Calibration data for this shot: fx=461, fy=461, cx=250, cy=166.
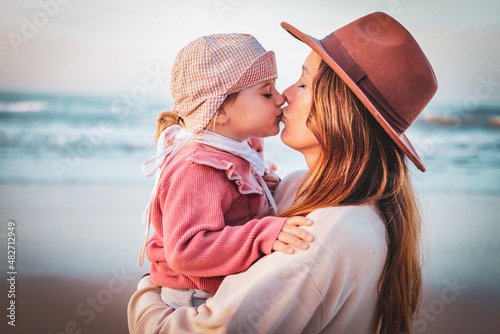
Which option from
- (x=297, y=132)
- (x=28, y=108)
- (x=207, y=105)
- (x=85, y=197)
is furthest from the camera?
(x=28, y=108)

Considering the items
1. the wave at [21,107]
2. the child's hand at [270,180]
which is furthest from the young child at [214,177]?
the wave at [21,107]

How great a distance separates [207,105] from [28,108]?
6.07 m

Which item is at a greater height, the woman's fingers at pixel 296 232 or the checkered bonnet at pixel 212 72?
the checkered bonnet at pixel 212 72

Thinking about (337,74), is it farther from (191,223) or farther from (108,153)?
(108,153)

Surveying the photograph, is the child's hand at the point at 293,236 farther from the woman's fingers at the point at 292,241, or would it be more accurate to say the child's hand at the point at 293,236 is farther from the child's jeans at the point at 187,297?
the child's jeans at the point at 187,297

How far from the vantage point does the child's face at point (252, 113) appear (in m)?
1.83

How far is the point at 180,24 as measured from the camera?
6.91 meters

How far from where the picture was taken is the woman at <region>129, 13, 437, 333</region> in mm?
1300

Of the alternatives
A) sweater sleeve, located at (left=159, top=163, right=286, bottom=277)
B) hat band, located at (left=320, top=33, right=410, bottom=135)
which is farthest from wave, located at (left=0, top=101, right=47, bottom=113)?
hat band, located at (left=320, top=33, right=410, bottom=135)

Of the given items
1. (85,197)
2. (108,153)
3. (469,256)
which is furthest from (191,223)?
(108,153)

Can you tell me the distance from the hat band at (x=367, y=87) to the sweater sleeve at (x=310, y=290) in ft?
1.05

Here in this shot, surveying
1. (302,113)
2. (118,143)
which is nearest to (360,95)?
(302,113)

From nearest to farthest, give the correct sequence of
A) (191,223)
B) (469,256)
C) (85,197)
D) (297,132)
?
1. (191,223)
2. (297,132)
3. (469,256)
4. (85,197)

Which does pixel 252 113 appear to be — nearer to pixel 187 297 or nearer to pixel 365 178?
pixel 365 178
